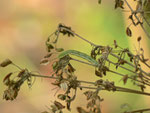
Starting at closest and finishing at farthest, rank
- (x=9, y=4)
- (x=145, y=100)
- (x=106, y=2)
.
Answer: (x=145, y=100)
(x=106, y=2)
(x=9, y=4)

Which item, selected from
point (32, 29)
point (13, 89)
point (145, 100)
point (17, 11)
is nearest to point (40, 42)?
point (32, 29)

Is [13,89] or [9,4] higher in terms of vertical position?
[9,4]

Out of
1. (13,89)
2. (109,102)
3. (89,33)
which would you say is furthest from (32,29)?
(13,89)

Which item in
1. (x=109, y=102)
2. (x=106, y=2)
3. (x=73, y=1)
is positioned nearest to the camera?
(x=109, y=102)

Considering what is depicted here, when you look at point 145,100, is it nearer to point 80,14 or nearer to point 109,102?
point 109,102

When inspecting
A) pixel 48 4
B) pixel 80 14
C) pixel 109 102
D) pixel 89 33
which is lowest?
pixel 109 102

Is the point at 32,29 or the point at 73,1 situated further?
the point at 32,29
